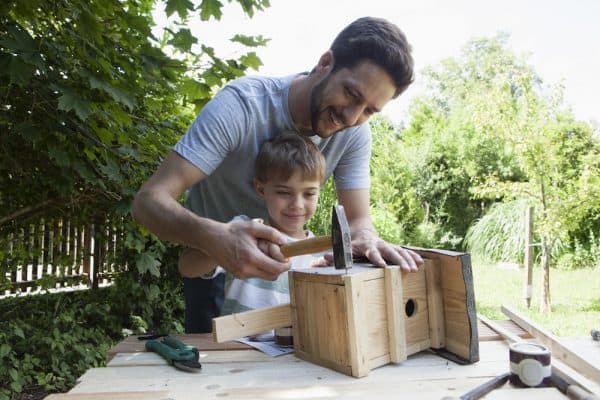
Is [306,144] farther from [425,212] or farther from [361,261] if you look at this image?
[425,212]

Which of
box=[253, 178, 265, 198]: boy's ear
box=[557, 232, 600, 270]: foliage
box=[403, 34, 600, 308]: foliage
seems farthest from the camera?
box=[557, 232, 600, 270]: foliage

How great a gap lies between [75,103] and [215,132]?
0.90 meters

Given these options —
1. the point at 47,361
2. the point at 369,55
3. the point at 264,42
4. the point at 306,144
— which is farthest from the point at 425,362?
the point at 47,361

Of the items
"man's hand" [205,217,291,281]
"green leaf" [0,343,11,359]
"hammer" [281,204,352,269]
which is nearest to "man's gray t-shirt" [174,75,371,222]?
"man's hand" [205,217,291,281]

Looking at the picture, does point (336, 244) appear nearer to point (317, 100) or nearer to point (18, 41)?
point (317, 100)

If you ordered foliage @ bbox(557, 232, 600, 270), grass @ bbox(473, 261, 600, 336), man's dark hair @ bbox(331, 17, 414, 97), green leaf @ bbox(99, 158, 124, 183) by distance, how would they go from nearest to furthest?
man's dark hair @ bbox(331, 17, 414, 97), green leaf @ bbox(99, 158, 124, 183), grass @ bbox(473, 261, 600, 336), foliage @ bbox(557, 232, 600, 270)

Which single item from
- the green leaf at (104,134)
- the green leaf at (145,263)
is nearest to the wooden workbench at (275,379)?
the green leaf at (104,134)

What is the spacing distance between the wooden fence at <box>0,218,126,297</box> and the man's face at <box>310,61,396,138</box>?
412 cm

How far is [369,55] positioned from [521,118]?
6883mm

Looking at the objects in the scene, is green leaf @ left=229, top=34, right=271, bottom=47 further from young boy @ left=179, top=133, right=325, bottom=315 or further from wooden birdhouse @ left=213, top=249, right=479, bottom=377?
wooden birdhouse @ left=213, top=249, right=479, bottom=377

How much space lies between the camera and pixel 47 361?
174 inches

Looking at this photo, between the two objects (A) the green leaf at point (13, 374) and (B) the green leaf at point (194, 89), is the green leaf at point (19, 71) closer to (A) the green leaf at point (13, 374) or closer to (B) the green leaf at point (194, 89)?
(B) the green leaf at point (194, 89)

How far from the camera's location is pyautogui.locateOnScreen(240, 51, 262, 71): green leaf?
308 cm

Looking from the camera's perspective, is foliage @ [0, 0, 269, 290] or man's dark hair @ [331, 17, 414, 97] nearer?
man's dark hair @ [331, 17, 414, 97]
